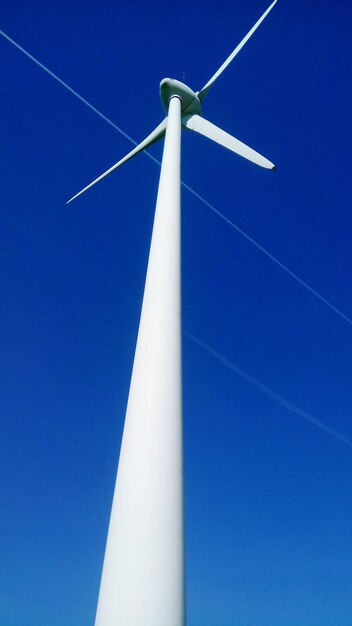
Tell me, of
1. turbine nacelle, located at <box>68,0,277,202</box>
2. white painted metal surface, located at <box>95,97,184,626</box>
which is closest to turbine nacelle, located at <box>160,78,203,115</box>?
turbine nacelle, located at <box>68,0,277,202</box>

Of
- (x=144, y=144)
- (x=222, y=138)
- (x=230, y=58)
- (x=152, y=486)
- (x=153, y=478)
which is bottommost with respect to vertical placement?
(x=152, y=486)

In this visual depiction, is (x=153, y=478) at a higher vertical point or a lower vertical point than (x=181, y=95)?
lower

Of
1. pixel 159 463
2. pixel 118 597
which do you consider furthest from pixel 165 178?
pixel 118 597

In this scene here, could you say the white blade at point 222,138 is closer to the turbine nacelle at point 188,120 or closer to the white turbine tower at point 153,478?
the turbine nacelle at point 188,120

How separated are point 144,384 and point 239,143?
13.4m

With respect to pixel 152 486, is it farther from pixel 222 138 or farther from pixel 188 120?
pixel 188 120

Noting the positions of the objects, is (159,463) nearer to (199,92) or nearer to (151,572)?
(151,572)

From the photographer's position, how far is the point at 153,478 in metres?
8.38

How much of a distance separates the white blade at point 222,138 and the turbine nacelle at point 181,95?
44 centimetres

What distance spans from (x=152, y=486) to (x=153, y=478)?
0.48 ft

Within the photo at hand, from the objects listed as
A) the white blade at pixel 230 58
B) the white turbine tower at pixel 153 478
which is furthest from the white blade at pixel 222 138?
the white turbine tower at pixel 153 478

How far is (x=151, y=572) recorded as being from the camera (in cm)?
734

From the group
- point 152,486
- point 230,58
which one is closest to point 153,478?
point 152,486

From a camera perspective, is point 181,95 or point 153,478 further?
point 181,95
